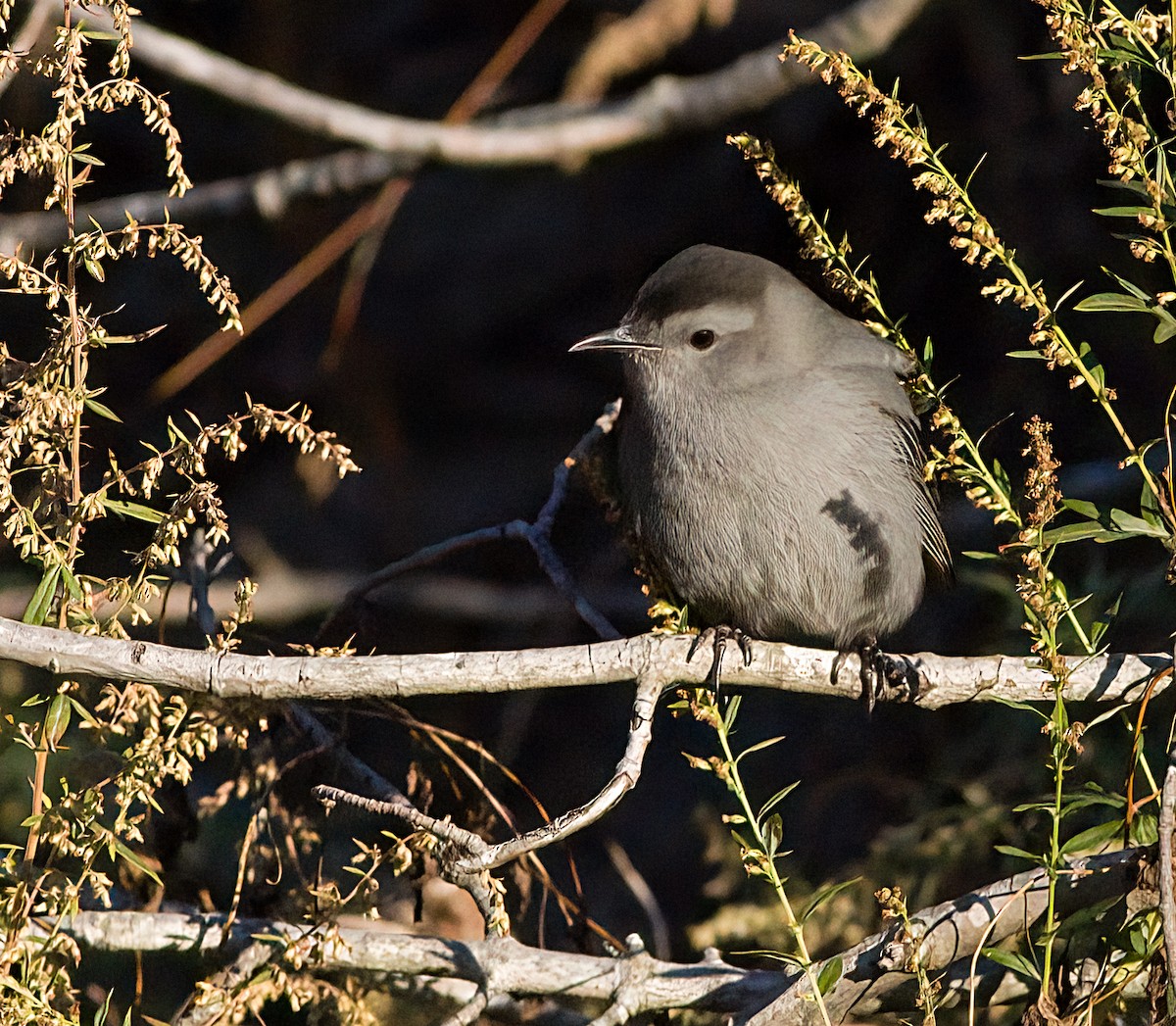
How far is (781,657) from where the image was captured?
11.3 feet

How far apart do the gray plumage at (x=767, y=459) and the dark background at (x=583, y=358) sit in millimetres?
703

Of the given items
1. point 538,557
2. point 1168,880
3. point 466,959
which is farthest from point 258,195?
point 1168,880

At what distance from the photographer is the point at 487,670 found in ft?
9.87

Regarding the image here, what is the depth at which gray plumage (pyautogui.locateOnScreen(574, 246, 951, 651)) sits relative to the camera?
3869mm

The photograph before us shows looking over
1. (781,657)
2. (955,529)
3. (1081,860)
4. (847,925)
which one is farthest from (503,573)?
(1081,860)

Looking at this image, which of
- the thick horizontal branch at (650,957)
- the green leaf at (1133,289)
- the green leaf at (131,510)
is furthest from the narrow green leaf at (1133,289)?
the green leaf at (131,510)

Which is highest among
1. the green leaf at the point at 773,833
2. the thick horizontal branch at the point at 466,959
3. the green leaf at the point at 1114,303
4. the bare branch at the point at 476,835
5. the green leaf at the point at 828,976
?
the green leaf at the point at 1114,303

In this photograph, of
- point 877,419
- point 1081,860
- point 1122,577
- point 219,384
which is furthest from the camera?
point 219,384

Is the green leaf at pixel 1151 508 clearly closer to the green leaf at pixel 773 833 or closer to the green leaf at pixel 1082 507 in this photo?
the green leaf at pixel 1082 507

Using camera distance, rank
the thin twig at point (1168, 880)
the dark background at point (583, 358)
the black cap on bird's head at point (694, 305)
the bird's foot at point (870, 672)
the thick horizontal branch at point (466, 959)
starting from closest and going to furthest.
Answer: the thin twig at point (1168, 880)
the thick horizontal branch at point (466, 959)
the bird's foot at point (870, 672)
the black cap on bird's head at point (694, 305)
the dark background at point (583, 358)

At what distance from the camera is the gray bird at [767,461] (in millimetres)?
3869

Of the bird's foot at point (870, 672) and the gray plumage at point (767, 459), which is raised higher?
the gray plumage at point (767, 459)

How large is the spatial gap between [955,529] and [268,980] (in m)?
3.19

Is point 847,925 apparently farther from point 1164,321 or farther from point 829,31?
point 829,31
